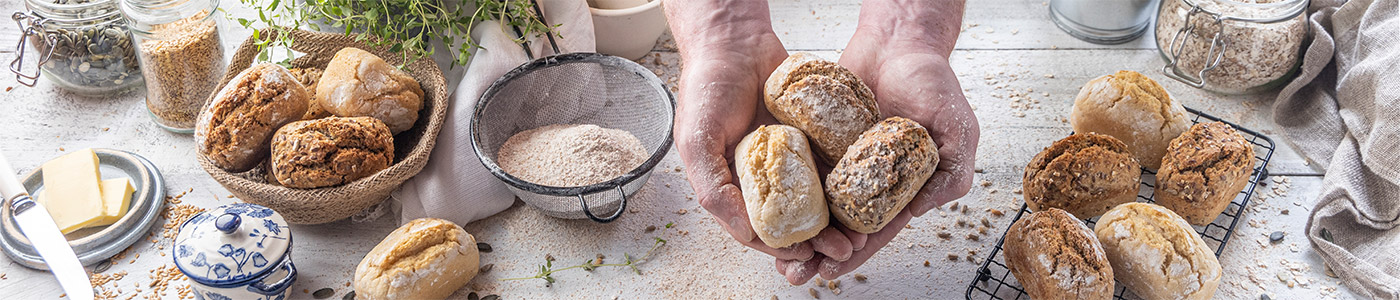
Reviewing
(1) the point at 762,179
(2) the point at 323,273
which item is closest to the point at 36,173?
(2) the point at 323,273

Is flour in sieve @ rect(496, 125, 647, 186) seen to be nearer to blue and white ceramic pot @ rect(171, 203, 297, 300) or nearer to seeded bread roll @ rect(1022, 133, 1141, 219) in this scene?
blue and white ceramic pot @ rect(171, 203, 297, 300)

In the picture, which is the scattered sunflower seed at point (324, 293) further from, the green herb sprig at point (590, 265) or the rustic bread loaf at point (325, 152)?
the green herb sprig at point (590, 265)

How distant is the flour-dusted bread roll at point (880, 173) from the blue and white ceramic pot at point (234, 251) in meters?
1.07

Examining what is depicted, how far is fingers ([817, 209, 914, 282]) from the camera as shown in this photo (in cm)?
183

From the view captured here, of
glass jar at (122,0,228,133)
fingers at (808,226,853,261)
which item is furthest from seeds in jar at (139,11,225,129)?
fingers at (808,226,853,261)

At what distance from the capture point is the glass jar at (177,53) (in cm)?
221

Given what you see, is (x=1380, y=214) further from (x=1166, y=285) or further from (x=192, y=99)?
(x=192, y=99)

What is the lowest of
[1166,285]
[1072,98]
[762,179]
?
[1072,98]

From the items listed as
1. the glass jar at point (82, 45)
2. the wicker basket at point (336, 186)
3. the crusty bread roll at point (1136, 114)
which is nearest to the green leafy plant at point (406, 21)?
the wicker basket at point (336, 186)

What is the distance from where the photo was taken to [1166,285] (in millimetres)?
1812

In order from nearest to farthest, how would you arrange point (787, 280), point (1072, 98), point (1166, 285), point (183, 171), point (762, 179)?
point (762, 179) → point (1166, 285) → point (787, 280) → point (183, 171) → point (1072, 98)

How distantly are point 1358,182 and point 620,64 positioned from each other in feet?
5.63

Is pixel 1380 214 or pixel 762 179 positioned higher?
pixel 762 179

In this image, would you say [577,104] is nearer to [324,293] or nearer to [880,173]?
[324,293]
